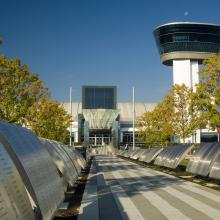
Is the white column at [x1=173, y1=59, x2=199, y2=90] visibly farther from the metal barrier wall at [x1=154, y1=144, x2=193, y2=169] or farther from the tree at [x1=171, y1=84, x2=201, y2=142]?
the metal barrier wall at [x1=154, y1=144, x2=193, y2=169]

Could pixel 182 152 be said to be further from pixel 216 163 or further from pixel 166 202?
pixel 166 202

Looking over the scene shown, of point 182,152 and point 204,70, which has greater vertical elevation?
point 204,70

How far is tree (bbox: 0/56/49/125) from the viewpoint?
29375mm

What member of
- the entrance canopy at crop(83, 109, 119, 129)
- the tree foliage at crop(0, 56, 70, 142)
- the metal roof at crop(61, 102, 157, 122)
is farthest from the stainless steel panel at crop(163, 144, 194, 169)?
the metal roof at crop(61, 102, 157, 122)

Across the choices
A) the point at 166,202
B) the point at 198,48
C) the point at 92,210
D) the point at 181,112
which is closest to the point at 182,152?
the point at 166,202

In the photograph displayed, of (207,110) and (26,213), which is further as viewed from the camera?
(207,110)

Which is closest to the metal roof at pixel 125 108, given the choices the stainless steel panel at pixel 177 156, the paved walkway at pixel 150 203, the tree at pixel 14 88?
the tree at pixel 14 88

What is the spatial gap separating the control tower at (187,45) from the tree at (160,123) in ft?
181

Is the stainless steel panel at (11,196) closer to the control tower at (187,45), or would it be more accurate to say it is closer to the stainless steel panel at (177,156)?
the stainless steel panel at (177,156)

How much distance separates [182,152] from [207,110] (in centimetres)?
1585

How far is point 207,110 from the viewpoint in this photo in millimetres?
35562

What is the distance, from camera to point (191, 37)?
111500mm

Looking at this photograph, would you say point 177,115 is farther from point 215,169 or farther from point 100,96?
point 100,96

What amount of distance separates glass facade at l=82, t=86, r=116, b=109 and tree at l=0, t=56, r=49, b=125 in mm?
106711
